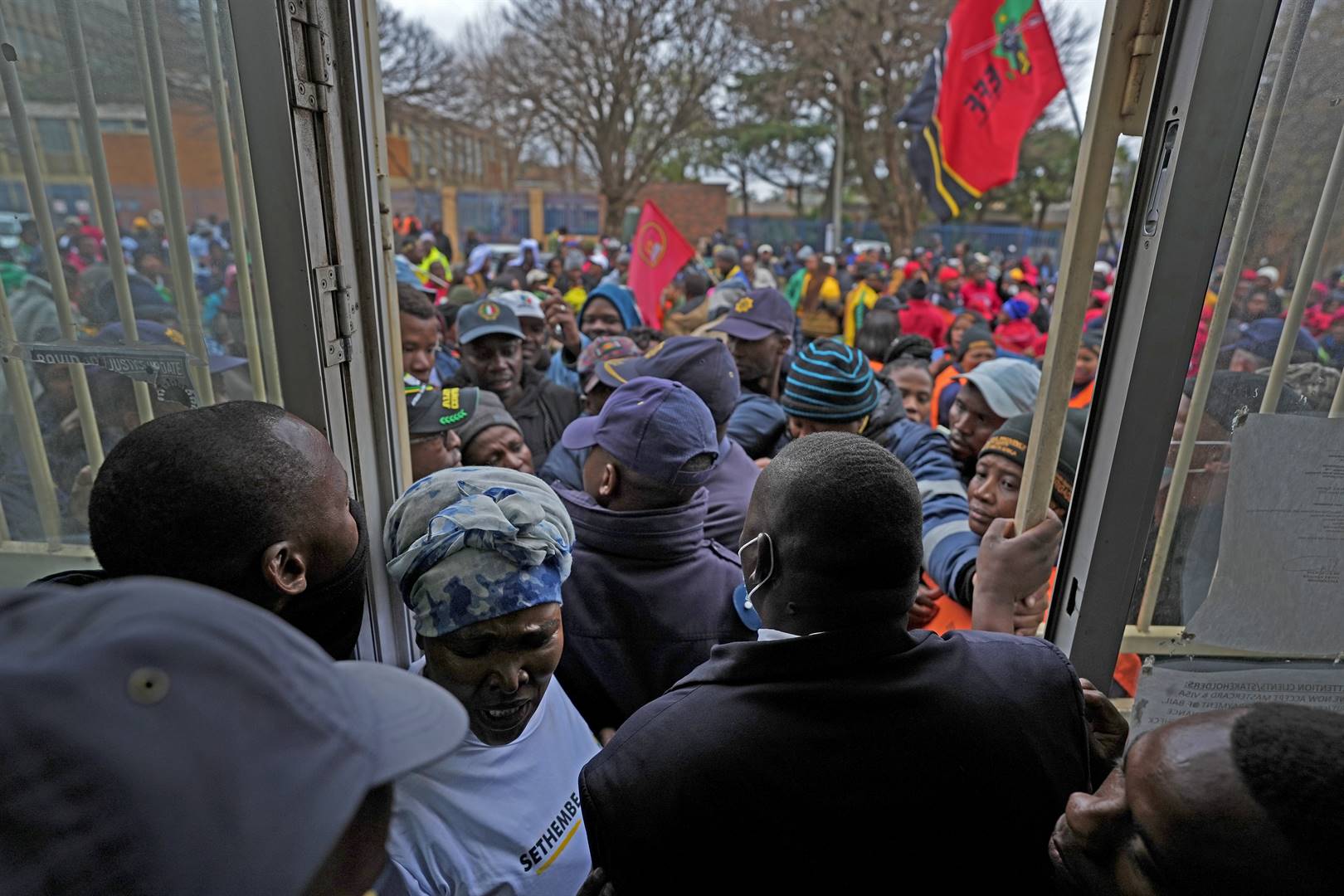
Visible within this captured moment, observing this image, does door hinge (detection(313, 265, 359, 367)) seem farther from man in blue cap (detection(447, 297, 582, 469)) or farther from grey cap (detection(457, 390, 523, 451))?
man in blue cap (detection(447, 297, 582, 469))

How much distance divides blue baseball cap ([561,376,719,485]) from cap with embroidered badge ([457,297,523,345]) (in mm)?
2244

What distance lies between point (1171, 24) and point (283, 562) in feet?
5.25

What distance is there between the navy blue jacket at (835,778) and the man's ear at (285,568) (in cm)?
52

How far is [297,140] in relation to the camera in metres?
1.40

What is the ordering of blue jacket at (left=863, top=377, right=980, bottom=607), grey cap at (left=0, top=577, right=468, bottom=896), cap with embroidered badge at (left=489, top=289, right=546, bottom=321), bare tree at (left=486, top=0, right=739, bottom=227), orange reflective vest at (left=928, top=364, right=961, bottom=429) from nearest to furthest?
grey cap at (left=0, top=577, right=468, bottom=896)
blue jacket at (left=863, top=377, right=980, bottom=607)
orange reflective vest at (left=928, top=364, right=961, bottom=429)
cap with embroidered badge at (left=489, top=289, right=546, bottom=321)
bare tree at (left=486, top=0, right=739, bottom=227)

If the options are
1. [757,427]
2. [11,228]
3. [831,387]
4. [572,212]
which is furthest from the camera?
[572,212]

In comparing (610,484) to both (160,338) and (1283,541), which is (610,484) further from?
(1283,541)

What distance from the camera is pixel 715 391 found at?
2.82 m

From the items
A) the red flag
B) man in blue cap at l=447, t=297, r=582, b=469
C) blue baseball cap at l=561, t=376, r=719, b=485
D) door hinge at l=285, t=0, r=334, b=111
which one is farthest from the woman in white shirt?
the red flag

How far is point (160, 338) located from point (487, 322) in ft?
8.73

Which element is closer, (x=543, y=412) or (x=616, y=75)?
(x=543, y=412)

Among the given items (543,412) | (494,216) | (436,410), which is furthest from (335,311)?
(494,216)

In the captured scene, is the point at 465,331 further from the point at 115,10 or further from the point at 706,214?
the point at 706,214

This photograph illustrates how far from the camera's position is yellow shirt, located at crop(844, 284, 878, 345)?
9414 millimetres
